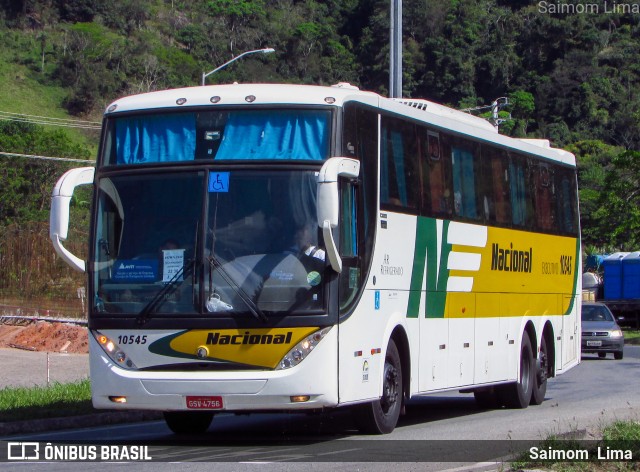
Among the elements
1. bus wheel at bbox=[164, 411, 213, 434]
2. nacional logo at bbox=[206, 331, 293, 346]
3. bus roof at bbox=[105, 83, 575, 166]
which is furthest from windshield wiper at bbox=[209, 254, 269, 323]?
bus wheel at bbox=[164, 411, 213, 434]

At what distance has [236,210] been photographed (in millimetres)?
11688

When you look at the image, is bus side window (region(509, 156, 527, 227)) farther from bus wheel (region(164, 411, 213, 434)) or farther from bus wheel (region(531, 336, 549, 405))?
bus wheel (region(164, 411, 213, 434))

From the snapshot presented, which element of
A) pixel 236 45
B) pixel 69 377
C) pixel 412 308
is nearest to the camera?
pixel 412 308

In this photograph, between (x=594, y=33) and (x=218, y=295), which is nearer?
(x=218, y=295)

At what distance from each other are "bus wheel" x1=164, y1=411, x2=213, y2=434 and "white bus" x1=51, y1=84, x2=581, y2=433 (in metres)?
0.02

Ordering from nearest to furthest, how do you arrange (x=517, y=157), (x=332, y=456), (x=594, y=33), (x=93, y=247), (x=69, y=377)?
(x=332, y=456) → (x=93, y=247) → (x=517, y=157) → (x=69, y=377) → (x=594, y=33)

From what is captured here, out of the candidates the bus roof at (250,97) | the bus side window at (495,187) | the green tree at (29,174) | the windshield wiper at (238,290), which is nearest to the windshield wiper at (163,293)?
the windshield wiper at (238,290)

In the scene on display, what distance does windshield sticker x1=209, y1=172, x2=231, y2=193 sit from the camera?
463 inches

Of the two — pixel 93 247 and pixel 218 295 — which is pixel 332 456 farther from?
pixel 93 247

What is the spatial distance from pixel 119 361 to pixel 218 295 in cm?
126

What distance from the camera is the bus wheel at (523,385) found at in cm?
1734

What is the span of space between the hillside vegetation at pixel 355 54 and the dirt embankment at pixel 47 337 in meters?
56.9

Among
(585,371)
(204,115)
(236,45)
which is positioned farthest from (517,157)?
(236,45)

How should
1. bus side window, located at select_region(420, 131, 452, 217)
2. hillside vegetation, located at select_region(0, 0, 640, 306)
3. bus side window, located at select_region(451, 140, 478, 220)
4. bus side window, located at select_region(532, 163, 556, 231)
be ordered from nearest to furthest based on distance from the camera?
bus side window, located at select_region(420, 131, 452, 217)
bus side window, located at select_region(451, 140, 478, 220)
bus side window, located at select_region(532, 163, 556, 231)
hillside vegetation, located at select_region(0, 0, 640, 306)
